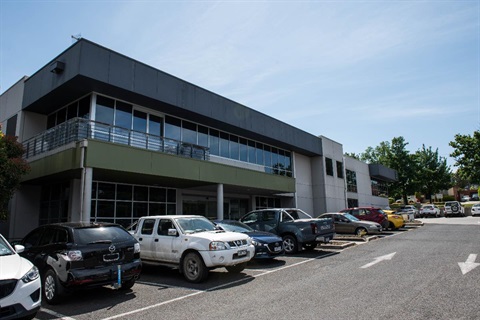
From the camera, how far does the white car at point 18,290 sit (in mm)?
5035

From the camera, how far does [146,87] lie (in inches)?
656

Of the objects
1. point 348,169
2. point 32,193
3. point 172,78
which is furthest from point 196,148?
point 348,169

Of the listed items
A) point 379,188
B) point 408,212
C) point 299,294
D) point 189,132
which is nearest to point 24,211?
point 189,132

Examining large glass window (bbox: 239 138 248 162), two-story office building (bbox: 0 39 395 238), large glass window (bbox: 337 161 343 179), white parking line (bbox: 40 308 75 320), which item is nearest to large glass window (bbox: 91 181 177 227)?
two-story office building (bbox: 0 39 395 238)

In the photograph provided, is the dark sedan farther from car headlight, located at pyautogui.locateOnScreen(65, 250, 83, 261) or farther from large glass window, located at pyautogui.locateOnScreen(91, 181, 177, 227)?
large glass window, located at pyautogui.locateOnScreen(91, 181, 177, 227)

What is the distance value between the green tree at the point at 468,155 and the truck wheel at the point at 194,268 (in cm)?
4863

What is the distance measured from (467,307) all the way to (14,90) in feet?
72.0

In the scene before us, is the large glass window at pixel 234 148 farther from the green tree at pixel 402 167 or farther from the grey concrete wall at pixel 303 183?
the green tree at pixel 402 167

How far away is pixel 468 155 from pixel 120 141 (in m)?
48.0

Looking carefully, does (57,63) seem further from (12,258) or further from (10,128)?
(12,258)

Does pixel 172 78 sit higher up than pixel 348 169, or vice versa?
pixel 172 78

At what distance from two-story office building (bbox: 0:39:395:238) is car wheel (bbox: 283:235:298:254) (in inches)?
229

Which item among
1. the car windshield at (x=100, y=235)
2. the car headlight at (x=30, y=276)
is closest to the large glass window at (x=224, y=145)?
the car windshield at (x=100, y=235)

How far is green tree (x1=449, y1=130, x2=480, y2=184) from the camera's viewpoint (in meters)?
45.6
